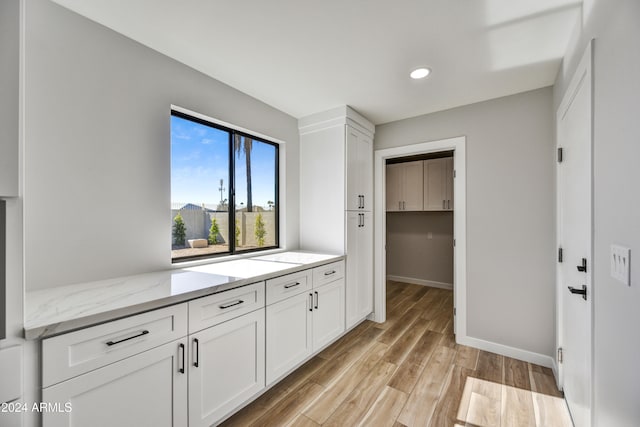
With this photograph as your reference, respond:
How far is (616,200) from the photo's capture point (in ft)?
3.12

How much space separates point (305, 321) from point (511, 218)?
213 cm

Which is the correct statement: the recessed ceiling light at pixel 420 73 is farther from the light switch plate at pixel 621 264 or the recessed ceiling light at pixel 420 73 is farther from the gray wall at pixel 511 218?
the light switch plate at pixel 621 264

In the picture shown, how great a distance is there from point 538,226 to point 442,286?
2.61m

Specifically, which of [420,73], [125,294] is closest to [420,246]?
[420,73]

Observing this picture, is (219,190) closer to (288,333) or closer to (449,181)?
(288,333)

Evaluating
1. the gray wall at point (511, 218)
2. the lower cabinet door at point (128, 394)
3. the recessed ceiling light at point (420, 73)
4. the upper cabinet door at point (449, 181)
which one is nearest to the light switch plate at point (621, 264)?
the gray wall at point (511, 218)

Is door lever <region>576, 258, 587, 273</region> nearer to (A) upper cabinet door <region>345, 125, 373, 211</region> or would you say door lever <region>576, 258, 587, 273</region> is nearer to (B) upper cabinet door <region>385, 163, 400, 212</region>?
(A) upper cabinet door <region>345, 125, 373, 211</region>

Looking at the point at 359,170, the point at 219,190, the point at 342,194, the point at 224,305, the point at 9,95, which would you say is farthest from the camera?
the point at 359,170

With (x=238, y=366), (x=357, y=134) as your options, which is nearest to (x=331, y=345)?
(x=238, y=366)

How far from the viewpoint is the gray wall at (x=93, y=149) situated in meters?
1.33

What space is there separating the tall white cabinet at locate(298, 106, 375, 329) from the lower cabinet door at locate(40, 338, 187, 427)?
1.74 m

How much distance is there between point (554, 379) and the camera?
207 cm

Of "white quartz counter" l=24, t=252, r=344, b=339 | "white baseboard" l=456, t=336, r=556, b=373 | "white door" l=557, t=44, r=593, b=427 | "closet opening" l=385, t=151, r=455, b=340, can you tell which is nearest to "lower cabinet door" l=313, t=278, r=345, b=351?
"white quartz counter" l=24, t=252, r=344, b=339

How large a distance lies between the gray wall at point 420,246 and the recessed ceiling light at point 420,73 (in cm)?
311
